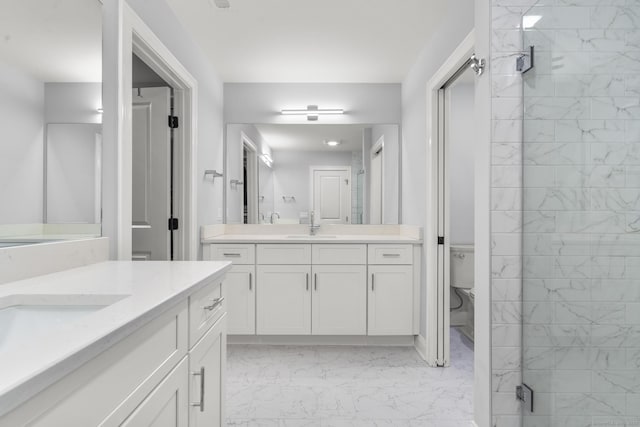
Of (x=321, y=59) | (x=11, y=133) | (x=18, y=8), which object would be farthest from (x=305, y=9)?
(x=11, y=133)

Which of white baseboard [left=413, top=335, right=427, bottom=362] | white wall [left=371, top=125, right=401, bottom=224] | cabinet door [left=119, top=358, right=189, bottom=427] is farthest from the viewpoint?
white wall [left=371, top=125, right=401, bottom=224]

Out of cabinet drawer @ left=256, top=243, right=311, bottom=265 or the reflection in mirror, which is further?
cabinet drawer @ left=256, top=243, right=311, bottom=265

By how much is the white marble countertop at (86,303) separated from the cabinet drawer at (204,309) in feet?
0.15

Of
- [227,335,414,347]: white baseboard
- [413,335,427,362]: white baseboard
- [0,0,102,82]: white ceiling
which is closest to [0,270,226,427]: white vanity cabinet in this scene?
[0,0,102,82]: white ceiling

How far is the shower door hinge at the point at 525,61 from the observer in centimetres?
151

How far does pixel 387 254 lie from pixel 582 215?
1588 millimetres

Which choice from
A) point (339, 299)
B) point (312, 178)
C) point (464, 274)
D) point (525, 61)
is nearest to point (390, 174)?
point (312, 178)

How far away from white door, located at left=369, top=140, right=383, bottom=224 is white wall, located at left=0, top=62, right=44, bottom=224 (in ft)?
8.43

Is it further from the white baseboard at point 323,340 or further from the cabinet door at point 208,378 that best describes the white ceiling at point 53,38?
the white baseboard at point 323,340

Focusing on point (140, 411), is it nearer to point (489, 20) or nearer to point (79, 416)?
point (79, 416)

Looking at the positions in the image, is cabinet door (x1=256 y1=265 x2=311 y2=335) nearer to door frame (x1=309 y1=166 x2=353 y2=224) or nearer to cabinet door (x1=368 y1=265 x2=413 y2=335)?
cabinet door (x1=368 y1=265 x2=413 y2=335)

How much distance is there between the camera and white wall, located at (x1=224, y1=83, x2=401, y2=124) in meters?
3.37

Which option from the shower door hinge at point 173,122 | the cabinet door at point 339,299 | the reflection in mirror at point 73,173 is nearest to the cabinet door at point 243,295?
the cabinet door at point 339,299

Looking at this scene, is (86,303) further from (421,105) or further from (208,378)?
(421,105)
